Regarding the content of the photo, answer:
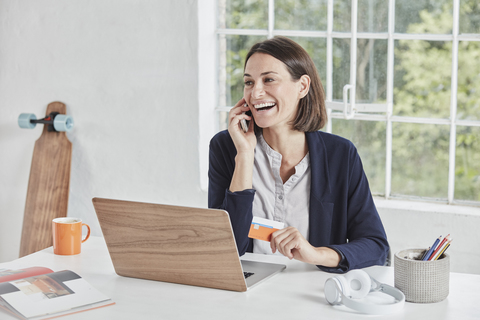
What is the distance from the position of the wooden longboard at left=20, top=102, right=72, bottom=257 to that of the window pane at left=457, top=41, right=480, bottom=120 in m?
2.14

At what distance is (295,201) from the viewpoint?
76.9 inches

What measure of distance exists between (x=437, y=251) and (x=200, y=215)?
23.3 inches

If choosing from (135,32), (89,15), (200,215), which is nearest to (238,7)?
(135,32)

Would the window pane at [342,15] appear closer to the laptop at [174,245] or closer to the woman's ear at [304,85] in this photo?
the woman's ear at [304,85]

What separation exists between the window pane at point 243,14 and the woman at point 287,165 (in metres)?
1.01

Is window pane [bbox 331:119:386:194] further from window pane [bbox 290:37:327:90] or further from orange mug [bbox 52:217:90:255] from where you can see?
orange mug [bbox 52:217:90:255]

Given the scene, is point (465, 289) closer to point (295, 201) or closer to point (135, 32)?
point (295, 201)

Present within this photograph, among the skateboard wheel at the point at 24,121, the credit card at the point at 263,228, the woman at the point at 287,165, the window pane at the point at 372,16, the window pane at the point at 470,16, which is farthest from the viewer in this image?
the skateboard wheel at the point at 24,121

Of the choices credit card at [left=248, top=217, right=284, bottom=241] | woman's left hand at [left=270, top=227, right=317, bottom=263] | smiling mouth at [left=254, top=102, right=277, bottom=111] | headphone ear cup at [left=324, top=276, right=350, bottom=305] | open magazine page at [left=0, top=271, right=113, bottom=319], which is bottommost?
open magazine page at [left=0, top=271, right=113, bottom=319]

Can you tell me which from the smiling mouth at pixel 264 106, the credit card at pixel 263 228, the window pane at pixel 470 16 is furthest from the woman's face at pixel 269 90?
the window pane at pixel 470 16

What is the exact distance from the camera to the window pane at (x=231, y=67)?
119 inches

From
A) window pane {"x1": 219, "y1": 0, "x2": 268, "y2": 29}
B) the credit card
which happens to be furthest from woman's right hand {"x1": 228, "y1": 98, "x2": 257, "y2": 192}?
window pane {"x1": 219, "y1": 0, "x2": 268, "y2": 29}

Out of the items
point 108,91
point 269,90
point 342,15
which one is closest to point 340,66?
point 342,15

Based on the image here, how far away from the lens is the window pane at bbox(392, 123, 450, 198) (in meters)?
2.70
